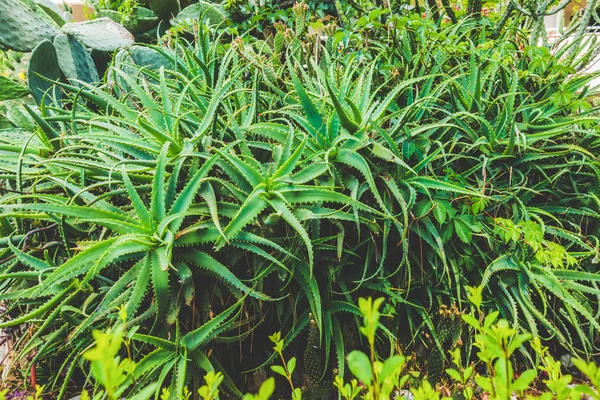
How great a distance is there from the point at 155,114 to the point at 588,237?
1.92 m

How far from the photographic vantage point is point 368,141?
1536mm

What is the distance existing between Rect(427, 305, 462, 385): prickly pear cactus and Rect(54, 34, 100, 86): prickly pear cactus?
2466mm

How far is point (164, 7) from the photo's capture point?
4316mm

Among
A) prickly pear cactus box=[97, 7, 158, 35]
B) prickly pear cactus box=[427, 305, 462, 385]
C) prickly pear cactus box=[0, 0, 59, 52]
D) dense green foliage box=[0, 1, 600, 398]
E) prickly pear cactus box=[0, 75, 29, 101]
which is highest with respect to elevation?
prickly pear cactus box=[0, 0, 59, 52]

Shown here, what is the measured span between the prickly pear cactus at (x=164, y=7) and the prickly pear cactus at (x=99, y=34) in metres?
1.48

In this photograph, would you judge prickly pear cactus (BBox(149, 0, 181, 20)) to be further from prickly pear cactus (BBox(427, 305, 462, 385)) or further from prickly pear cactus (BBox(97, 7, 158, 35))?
prickly pear cactus (BBox(427, 305, 462, 385))

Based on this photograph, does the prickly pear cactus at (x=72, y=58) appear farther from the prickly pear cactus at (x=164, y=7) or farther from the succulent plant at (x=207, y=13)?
the prickly pear cactus at (x=164, y=7)

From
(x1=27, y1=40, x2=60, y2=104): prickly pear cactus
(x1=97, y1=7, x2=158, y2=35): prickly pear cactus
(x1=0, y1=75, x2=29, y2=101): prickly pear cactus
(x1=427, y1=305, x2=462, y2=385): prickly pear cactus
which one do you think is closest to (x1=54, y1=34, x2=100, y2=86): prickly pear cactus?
(x1=27, y1=40, x2=60, y2=104): prickly pear cactus

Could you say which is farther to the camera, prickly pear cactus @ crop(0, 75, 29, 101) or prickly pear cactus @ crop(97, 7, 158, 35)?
prickly pear cactus @ crop(97, 7, 158, 35)

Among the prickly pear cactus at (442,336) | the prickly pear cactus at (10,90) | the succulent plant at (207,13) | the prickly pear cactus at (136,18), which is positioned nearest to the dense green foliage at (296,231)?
the prickly pear cactus at (442,336)

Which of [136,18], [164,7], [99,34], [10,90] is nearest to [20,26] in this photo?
[99,34]

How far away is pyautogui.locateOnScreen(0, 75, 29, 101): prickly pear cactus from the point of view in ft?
7.92

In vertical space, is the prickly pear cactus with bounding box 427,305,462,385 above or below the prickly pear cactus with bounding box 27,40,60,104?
below

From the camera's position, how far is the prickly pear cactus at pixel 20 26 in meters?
2.72
